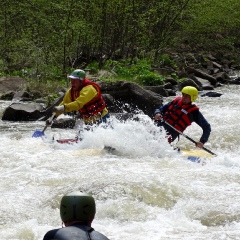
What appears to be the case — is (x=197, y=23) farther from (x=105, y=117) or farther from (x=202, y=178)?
(x=202, y=178)

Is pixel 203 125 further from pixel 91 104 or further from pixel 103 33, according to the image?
pixel 103 33

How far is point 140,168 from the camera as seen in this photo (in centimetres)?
662

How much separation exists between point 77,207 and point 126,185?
328cm

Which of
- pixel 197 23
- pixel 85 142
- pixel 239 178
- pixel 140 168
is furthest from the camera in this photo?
pixel 197 23

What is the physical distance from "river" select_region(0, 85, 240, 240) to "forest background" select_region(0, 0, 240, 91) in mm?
7110

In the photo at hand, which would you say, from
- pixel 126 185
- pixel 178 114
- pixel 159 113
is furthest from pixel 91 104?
pixel 126 185

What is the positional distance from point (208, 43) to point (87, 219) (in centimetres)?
2549

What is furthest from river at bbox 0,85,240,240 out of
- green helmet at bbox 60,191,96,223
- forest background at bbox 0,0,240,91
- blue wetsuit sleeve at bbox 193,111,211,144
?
forest background at bbox 0,0,240,91

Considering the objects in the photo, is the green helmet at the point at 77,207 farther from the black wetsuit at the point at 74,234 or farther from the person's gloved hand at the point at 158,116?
the person's gloved hand at the point at 158,116

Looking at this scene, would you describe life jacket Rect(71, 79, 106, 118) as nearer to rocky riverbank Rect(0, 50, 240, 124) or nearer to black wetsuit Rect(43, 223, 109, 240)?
rocky riverbank Rect(0, 50, 240, 124)

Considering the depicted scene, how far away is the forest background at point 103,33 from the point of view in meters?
17.2

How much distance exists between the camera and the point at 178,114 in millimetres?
7762

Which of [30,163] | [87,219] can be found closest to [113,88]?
[30,163]

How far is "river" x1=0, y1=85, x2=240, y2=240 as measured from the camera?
457cm
